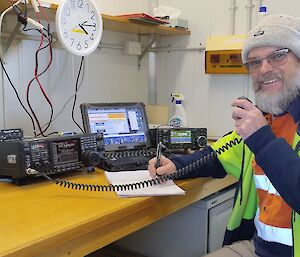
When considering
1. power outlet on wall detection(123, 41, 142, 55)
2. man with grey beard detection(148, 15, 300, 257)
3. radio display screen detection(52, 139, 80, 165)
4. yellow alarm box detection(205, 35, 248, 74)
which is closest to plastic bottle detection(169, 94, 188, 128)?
yellow alarm box detection(205, 35, 248, 74)

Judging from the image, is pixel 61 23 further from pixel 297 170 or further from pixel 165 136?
pixel 297 170

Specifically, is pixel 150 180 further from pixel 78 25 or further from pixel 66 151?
pixel 78 25

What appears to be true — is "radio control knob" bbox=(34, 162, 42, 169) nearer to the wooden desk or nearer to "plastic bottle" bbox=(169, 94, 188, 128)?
the wooden desk

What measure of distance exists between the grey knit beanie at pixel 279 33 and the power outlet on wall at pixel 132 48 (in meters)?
1.32

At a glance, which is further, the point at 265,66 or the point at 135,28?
the point at 135,28

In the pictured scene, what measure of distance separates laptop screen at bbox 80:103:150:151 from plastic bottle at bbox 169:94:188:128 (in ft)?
1.54

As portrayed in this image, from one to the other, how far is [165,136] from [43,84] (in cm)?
72

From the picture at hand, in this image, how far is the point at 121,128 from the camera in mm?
1946

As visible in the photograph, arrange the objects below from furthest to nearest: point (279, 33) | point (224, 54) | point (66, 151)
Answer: point (224, 54) → point (66, 151) → point (279, 33)

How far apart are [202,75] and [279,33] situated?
1359 millimetres

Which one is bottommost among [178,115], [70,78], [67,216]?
[67,216]

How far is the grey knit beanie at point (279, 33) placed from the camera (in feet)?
4.24

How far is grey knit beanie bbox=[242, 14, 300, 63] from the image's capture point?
1293 millimetres

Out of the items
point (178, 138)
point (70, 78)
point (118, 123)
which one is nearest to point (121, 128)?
point (118, 123)
